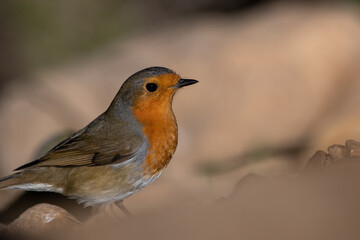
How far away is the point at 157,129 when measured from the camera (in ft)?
15.7

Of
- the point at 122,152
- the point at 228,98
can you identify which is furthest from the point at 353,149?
the point at 228,98

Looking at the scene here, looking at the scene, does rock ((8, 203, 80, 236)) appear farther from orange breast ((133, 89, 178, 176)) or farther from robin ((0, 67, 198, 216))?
orange breast ((133, 89, 178, 176))

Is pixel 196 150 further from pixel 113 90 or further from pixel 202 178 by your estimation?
pixel 113 90

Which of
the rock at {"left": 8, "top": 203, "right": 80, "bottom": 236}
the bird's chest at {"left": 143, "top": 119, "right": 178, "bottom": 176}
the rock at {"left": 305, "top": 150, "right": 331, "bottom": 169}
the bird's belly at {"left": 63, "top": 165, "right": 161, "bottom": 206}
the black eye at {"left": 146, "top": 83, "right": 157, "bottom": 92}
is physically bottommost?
the rock at {"left": 305, "top": 150, "right": 331, "bottom": 169}

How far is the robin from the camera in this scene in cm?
474

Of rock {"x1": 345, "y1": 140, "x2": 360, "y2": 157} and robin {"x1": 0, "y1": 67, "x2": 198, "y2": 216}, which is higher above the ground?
robin {"x1": 0, "y1": 67, "x2": 198, "y2": 216}

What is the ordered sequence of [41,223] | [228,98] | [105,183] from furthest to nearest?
[228,98] → [105,183] → [41,223]

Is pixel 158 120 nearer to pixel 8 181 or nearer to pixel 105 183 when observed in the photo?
pixel 105 183

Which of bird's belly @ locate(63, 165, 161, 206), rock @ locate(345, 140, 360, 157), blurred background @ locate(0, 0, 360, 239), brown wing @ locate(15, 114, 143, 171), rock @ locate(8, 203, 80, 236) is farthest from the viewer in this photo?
blurred background @ locate(0, 0, 360, 239)

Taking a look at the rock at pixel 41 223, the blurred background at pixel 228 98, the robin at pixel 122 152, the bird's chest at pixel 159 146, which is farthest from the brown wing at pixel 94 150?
the blurred background at pixel 228 98

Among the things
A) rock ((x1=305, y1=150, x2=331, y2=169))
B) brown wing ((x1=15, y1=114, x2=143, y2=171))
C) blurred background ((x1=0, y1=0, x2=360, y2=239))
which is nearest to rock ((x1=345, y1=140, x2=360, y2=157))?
rock ((x1=305, y1=150, x2=331, y2=169))

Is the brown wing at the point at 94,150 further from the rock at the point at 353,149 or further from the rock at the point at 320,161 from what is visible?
the rock at the point at 353,149

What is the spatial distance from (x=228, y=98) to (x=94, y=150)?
2.62m

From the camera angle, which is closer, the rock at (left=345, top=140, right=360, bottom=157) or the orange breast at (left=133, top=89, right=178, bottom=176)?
the rock at (left=345, top=140, right=360, bottom=157)
